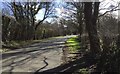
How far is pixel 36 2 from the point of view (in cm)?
5625

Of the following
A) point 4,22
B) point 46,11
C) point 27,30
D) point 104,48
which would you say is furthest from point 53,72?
point 46,11

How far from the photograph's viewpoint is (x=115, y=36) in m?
12.0

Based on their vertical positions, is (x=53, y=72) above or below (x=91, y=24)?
below

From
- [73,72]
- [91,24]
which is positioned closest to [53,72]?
[73,72]

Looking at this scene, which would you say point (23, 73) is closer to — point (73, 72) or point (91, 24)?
point (73, 72)

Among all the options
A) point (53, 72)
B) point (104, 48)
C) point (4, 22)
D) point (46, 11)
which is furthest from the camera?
point (46, 11)

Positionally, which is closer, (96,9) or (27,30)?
(96,9)

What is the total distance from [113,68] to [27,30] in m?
44.3

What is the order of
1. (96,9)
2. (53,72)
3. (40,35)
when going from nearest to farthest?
(53,72) → (96,9) → (40,35)

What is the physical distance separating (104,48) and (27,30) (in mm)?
43032

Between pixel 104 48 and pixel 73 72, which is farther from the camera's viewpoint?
pixel 73 72

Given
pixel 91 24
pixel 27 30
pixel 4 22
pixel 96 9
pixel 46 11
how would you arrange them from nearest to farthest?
pixel 91 24 → pixel 96 9 → pixel 4 22 → pixel 27 30 → pixel 46 11

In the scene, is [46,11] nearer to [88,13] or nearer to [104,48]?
[88,13]

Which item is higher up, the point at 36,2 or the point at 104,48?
the point at 36,2
